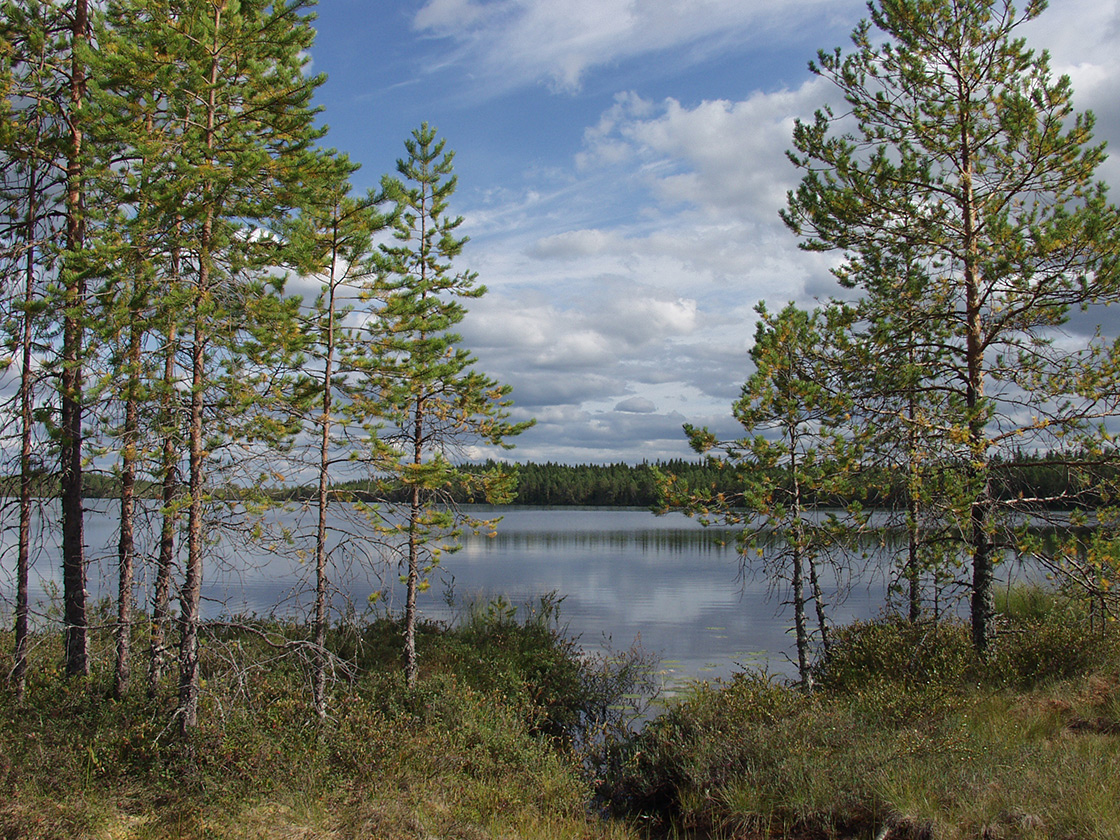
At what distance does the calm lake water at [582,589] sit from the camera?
1117 cm

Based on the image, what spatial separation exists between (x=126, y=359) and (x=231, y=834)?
6.39 meters

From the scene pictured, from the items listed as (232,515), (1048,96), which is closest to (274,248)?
(232,515)

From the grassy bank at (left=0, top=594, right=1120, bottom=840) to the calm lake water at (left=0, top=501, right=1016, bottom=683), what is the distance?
1.65m

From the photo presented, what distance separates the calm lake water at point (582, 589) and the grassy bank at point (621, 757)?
1.65 metres

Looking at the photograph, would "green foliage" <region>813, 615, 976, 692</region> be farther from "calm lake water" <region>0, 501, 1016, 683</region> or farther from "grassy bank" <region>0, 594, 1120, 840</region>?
"calm lake water" <region>0, 501, 1016, 683</region>

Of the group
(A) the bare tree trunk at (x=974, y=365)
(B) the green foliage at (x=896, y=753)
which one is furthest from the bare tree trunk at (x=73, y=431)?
(A) the bare tree trunk at (x=974, y=365)

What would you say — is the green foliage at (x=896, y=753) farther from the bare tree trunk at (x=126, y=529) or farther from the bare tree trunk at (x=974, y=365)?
the bare tree trunk at (x=126, y=529)

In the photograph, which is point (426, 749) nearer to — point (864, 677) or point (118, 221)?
point (864, 677)

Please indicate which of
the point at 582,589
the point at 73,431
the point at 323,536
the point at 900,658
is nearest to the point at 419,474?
the point at 323,536

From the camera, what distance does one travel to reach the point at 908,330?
11242 mm

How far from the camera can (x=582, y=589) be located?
94.6ft

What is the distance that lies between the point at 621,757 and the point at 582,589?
17.6 metres

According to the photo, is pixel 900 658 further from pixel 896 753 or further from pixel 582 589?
pixel 582 589

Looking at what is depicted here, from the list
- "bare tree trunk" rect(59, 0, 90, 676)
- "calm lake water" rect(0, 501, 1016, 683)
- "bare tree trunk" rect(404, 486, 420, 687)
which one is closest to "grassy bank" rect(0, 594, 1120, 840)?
"bare tree trunk" rect(404, 486, 420, 687)
